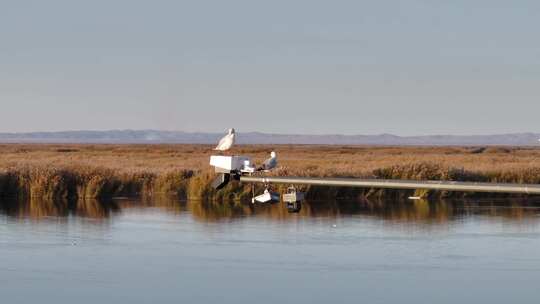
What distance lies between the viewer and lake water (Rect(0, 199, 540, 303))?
591 inches

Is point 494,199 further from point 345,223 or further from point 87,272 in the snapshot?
point 87,272

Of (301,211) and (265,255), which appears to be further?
(301,211)

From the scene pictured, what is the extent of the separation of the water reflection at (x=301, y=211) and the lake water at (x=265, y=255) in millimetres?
69

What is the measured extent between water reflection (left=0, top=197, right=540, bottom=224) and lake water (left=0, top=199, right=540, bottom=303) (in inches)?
2.7

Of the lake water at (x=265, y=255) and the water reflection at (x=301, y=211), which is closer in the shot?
the lake water at (x=265, y=255)

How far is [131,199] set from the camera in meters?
30.4

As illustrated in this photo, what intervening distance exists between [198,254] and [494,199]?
15.3 meters

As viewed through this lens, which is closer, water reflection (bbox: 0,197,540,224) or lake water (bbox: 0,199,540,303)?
lake water (bbox: 0,199,540,303)

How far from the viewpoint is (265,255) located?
18.5 metres

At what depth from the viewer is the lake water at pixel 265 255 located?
49.3 feet

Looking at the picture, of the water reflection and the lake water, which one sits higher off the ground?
the water reflection

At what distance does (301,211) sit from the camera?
26609mm

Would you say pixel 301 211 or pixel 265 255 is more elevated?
pixel 301 211

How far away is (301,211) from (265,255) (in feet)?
26.9
